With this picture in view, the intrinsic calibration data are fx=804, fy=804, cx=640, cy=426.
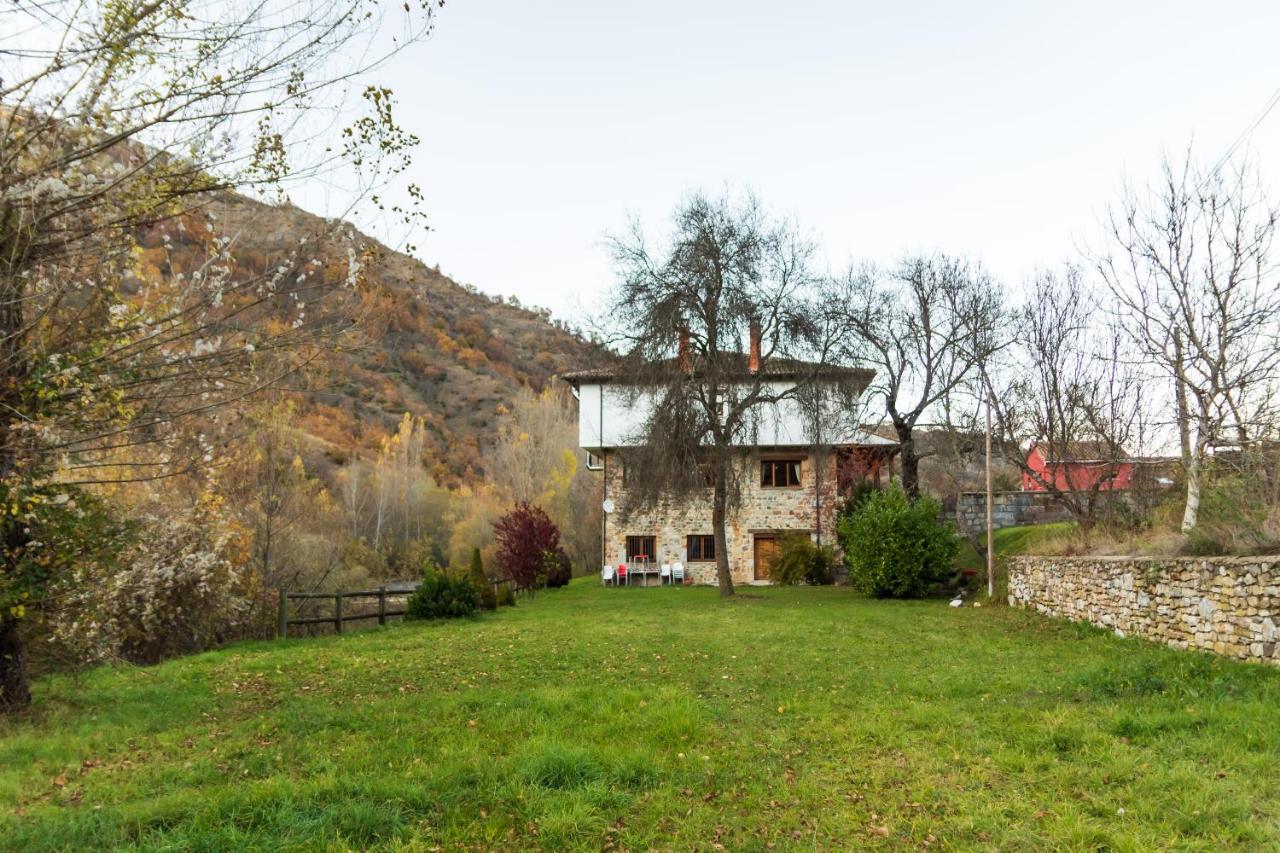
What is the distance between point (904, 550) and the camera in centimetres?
1820

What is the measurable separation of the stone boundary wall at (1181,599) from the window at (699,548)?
46.1 feet

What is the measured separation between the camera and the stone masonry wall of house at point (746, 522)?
26.6 m

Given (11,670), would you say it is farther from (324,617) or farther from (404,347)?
(404,347)

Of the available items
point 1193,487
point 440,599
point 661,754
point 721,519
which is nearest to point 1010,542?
point 721,519

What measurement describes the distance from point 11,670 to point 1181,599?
11555 millimetres

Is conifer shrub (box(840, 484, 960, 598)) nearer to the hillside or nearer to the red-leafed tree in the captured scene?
the hillside

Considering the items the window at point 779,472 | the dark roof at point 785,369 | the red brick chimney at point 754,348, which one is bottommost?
the window at point 779,472

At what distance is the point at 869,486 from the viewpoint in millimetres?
23281

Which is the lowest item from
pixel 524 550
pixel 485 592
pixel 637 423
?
pixel 485 592

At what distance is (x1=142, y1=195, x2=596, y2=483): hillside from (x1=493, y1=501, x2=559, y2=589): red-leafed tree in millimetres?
5101

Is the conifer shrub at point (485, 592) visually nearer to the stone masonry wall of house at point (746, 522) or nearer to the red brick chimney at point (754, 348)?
the stone masonry wall of house at point (746, 522)

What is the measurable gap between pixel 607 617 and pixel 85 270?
1191cm

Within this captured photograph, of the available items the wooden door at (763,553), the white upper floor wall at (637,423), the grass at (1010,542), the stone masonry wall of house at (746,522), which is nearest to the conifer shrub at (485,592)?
the white upper floor wall at (637,423)

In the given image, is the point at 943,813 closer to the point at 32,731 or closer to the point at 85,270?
the point at 85,270
